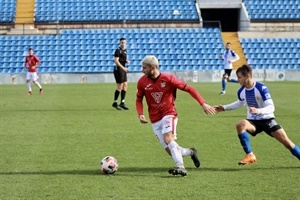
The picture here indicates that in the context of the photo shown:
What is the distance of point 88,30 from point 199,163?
3555cm

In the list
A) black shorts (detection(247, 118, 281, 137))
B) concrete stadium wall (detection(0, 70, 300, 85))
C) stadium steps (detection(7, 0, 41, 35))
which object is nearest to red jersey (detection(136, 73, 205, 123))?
black shorts (detection(247, 118, 281, 137))

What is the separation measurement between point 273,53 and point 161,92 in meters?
35.9

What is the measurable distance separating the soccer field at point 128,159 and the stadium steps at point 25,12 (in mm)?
25812

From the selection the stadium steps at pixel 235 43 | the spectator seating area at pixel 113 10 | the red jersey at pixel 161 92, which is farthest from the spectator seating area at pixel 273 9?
the red jersey at pixel 161 92

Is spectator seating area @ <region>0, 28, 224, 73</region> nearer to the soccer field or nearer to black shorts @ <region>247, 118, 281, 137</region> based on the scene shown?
the soccer field

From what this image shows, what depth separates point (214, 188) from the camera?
28.1 feet

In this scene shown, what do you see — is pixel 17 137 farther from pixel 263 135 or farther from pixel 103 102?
pixel 103 102

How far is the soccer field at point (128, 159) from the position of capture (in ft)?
27.6

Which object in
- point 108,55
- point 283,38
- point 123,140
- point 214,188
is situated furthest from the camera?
point 283,38

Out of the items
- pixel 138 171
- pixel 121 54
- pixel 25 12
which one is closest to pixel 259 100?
pixel 138 171

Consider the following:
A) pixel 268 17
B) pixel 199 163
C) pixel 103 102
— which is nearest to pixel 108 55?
pixel 268 17

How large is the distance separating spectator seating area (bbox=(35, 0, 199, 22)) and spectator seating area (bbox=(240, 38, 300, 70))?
14.4 feet

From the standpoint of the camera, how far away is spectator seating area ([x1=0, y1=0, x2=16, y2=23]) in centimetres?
4494

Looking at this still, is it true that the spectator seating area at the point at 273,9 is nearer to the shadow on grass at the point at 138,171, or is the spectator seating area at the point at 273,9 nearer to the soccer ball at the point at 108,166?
the shadow on grass at the point at 138,171
